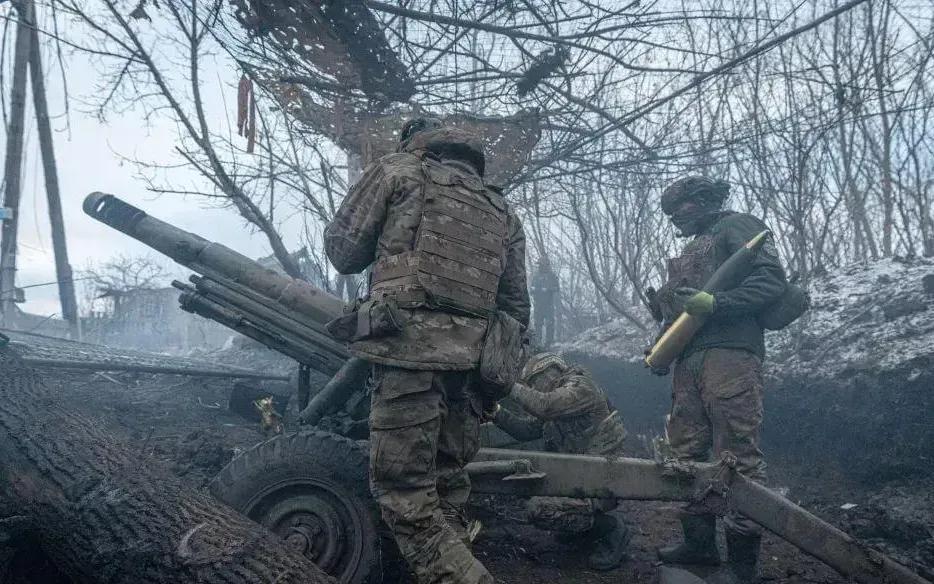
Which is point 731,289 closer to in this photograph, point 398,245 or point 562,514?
point 562,514

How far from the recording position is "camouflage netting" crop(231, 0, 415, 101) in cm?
390

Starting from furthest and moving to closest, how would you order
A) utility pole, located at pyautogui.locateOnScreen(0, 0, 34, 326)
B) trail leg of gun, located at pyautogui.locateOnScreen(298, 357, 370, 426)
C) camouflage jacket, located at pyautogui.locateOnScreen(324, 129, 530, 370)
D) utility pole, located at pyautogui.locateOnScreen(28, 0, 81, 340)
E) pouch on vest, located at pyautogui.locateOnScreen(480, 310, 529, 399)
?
utility pole, located at pyautogui.locateOnScreen(28, 0, 81, 340)
utility pole, located at pyautogui.locateOnScreen(0, 0, 34, 326)
trail leg of gun, located at pyautogui.locateOnScreen(298, 357, 370, 426)
pouch on vest, located at pyautogui.locateOnScreen(480, 310, 529, 399)
camouflage jacket, located at pyautogui.locateOnScreen(324, 129, 530, 370)

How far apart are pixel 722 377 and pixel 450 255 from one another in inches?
78.2

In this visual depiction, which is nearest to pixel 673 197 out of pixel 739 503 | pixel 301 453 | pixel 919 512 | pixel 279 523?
pixel 739 503

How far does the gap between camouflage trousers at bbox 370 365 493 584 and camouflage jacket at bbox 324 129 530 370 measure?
0.29 feet

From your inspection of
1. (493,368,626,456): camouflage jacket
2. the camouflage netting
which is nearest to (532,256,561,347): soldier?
the camouflage netting

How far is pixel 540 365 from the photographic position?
3635 millimetres

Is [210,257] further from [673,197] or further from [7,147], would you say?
[7,147]

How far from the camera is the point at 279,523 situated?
2543 mm

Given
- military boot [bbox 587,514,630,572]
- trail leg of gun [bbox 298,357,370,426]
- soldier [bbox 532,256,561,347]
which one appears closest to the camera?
military boot [bbox 587,514,630,572]

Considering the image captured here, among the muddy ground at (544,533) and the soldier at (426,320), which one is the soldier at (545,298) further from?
the soldier at (426,320)

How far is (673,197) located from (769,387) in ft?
9.00

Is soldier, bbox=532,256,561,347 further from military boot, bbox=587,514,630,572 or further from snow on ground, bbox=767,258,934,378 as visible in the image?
military boot, bbox=587,514,630,572

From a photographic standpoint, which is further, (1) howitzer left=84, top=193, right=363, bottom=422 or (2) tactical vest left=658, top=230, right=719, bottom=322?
(1) howitzer left=84, top=193, right=363, bottom=422
